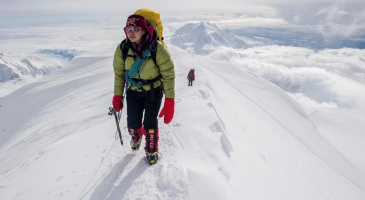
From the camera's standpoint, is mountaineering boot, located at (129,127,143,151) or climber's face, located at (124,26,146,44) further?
mountaineering boot, located at (129,127,143,151)

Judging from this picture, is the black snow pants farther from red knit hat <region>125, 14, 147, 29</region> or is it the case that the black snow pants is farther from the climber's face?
red knit hat <region>125, 14, 147, 29</region>

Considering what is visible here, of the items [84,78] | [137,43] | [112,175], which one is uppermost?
[137,43]

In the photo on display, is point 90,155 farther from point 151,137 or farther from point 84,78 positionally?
point 84,78

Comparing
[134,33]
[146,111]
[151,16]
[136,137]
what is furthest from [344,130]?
[134,33]

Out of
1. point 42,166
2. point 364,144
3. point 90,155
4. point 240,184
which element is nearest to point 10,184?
point 42,166

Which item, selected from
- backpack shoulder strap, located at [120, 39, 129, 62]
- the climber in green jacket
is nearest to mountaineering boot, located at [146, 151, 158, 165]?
the climber in green jacket

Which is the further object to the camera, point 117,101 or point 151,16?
point 117,101

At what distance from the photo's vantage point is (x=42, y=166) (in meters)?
5.38

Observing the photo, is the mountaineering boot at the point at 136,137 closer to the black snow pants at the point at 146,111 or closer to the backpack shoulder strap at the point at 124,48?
the black snow pants at the point at 146,111

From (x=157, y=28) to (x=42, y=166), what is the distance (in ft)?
16.0

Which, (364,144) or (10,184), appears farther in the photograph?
(364,144)

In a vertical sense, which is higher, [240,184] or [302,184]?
[240,184]

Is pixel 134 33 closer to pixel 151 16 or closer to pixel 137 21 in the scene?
pixel 137 21

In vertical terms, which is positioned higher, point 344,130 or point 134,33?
point 134,33
